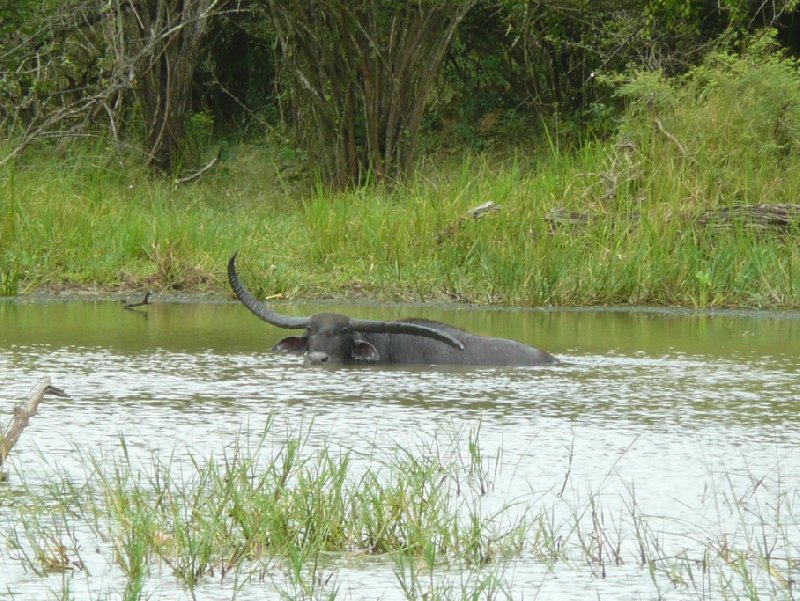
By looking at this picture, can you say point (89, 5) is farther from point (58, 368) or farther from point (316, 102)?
point (58, 368)

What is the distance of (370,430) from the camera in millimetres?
6277

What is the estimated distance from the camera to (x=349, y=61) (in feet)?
53.7

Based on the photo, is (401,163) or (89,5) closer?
(401,163)

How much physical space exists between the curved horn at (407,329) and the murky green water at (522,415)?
0.67ft

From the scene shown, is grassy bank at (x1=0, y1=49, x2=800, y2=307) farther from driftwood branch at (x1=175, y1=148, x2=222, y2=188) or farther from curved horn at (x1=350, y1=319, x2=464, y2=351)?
curved horn at (x1=350, y1=319, x2=464, y2=351)

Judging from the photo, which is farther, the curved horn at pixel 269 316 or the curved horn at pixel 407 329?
the curved horn at pixel 269 316

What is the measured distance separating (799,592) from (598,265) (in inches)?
316

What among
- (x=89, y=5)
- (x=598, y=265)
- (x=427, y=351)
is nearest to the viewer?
(x=427, y=351)

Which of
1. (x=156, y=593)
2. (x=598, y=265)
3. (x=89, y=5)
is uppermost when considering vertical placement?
(x=89, y=5)

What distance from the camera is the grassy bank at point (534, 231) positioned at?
11867 millimetres

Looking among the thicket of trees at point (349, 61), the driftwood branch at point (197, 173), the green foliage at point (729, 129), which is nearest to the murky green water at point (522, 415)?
the green foliage at point (729, 129)

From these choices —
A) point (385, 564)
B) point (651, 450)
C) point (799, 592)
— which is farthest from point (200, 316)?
point (799, 592)

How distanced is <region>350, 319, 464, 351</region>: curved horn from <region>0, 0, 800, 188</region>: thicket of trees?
21.1ft

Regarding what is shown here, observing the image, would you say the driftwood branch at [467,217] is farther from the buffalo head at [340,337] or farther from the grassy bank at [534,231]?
the buffalo head at [340,337]
